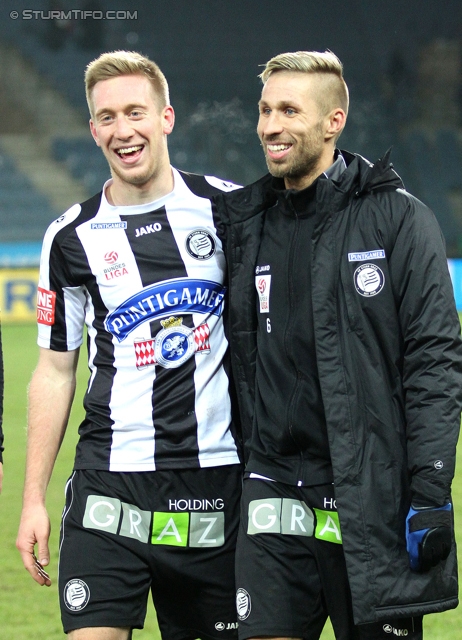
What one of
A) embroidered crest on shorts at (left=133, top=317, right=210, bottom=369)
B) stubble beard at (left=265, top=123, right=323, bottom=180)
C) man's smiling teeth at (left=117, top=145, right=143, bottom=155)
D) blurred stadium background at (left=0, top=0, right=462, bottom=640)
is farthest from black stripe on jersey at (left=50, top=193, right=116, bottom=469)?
blurred stadium background at (left=0, top=0, right=462, bottom=640)

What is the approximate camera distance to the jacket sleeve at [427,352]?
8.17 feet

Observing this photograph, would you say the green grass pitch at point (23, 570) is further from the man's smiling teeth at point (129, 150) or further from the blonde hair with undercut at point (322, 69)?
the blonde hair with undercut at point (322, 69)

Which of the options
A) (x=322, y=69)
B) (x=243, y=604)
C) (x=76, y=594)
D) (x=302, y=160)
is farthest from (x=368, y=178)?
(x=76, y=594)

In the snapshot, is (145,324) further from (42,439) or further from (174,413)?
(42,439)

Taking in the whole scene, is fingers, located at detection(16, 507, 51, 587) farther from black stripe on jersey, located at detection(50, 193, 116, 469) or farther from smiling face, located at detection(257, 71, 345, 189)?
smiling face, located at detection(257, 71, 345, 189)

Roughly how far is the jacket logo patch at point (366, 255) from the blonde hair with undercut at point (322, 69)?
486 millimetres

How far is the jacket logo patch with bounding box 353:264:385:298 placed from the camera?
261 cm

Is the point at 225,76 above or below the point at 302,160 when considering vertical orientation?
above

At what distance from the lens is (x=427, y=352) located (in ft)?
8.32

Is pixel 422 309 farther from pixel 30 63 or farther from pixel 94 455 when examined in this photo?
pixel 30 63

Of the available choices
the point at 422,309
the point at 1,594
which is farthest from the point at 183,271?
the point at 1,594

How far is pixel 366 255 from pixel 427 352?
295 millimetres

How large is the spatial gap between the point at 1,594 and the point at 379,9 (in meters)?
20.5

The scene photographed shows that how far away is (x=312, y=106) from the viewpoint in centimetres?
285
